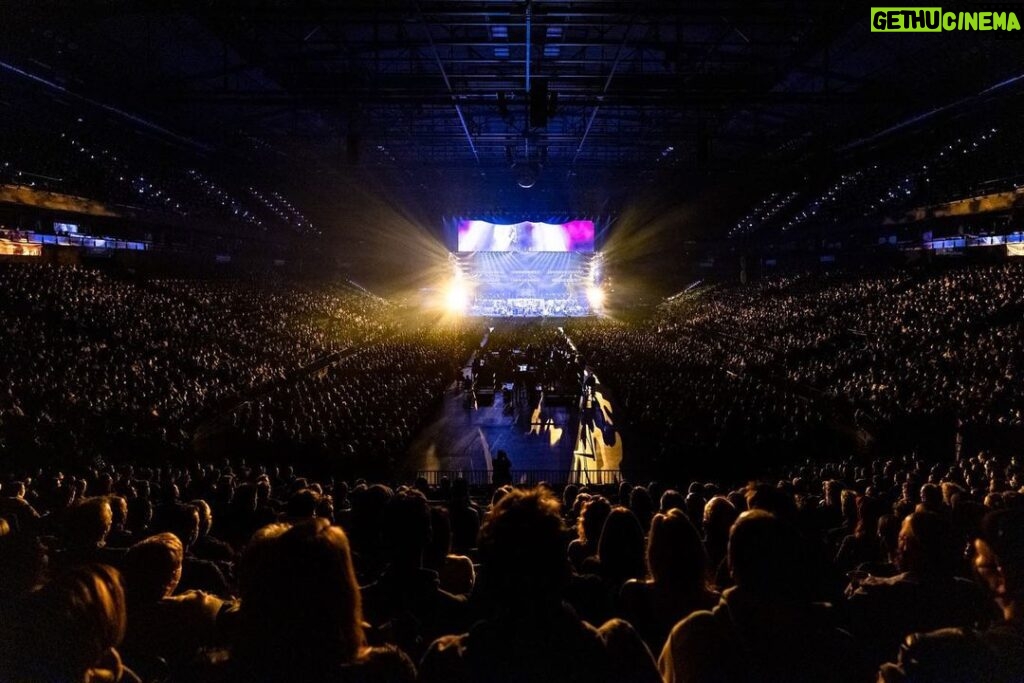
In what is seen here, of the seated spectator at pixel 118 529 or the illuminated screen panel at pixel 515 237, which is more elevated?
the illuminated screen panel at pixel 515 237

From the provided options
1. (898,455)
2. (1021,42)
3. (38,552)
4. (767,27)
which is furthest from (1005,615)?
(1021,42)

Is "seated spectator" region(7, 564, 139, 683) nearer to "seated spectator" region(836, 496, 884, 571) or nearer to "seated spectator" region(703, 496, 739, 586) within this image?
"seated spectator" region(703, 496, 739, 586)

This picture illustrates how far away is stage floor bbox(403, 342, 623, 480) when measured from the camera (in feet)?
46.2

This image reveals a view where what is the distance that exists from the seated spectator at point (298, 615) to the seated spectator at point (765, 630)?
1.00 m

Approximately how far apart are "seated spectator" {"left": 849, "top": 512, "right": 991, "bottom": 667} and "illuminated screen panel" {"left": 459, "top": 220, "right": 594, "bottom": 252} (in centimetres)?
4076

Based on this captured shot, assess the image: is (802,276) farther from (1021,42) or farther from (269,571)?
(269,571)

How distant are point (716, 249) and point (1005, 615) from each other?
46098 mm

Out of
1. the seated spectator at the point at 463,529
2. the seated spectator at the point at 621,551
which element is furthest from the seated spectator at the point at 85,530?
the seated spectator at the point at 463,529

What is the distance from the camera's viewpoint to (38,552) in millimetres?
2863

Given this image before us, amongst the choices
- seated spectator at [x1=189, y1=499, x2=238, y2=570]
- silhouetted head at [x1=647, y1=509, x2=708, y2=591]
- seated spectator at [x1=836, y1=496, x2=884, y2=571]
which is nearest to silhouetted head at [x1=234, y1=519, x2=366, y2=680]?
silhouetted head at [x1=647, y1=509, x2=708, y2=591]

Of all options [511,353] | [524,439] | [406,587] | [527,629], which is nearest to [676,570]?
[527,629]

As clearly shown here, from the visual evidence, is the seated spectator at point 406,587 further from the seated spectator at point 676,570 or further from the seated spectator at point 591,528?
the seated spectator at point 591,528

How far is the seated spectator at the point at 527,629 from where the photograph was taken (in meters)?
1.85

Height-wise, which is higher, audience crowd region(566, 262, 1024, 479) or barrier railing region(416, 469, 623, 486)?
audience crowd region(566, 262, 1024, 479)
